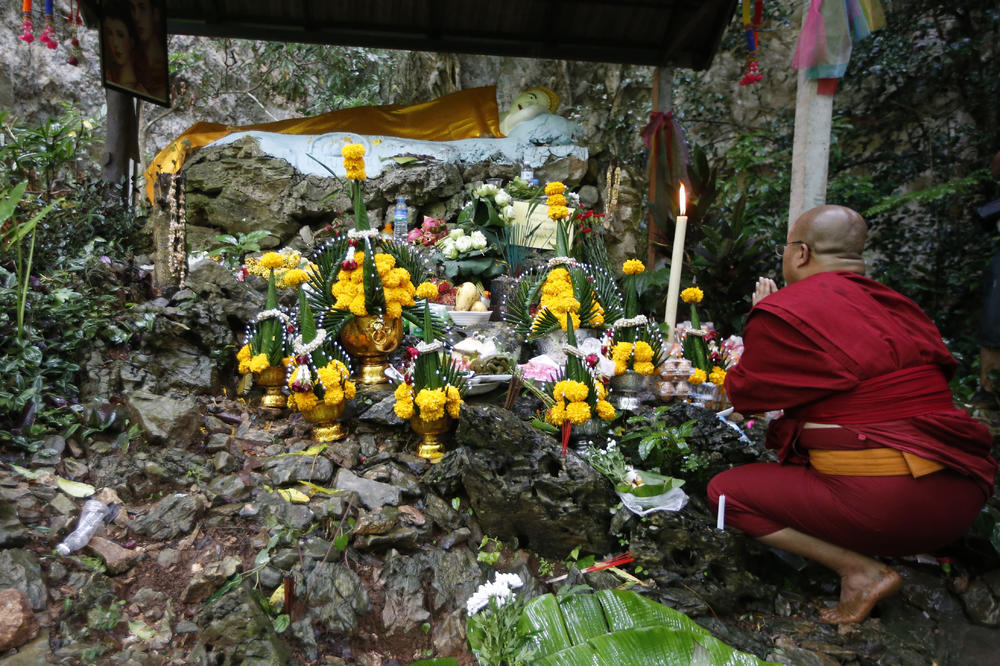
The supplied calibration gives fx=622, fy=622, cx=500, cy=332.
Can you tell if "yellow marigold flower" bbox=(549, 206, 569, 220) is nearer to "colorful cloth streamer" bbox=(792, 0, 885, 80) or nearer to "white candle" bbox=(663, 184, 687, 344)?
"white candle" bbox=(663, 184, 687, 344)

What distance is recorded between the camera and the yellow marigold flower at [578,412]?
248cm

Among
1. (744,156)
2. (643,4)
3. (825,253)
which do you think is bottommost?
(825,253)

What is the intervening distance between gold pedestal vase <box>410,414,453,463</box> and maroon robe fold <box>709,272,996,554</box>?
1.24 meters

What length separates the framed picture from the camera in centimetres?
480

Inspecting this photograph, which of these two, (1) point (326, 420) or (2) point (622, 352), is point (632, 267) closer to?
(2) point (622, 352)

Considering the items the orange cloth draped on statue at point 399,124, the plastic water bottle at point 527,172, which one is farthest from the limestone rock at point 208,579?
the orange cloth draped on statue at point 399,124

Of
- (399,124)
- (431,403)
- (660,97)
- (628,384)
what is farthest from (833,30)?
(399,124)

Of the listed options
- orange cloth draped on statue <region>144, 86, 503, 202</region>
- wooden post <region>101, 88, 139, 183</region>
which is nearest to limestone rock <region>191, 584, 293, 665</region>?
wooden post <region>101, 88, 139, 183</region>

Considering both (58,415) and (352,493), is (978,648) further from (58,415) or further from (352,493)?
(58,415)

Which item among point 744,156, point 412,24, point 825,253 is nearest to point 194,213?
point 412,24

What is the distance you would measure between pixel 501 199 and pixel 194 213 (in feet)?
12.8

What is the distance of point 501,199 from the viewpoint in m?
5.25

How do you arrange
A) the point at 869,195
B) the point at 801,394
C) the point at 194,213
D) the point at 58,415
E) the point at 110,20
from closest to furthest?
1. the point at 801,394
2. the point at 58,415
3. the point at 110,20
4. the point at 869,195
5. the point at 194,213

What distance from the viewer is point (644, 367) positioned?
3004 millimetres
